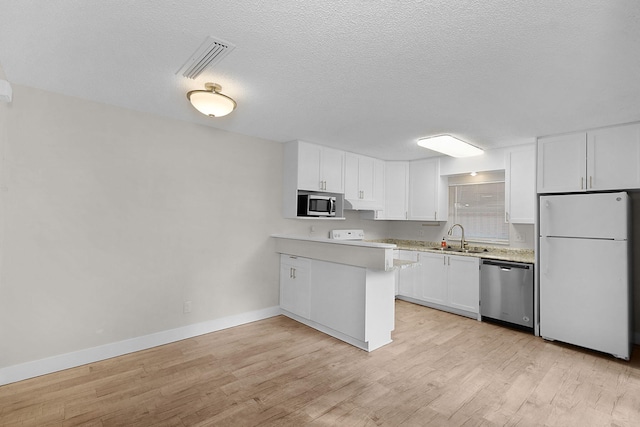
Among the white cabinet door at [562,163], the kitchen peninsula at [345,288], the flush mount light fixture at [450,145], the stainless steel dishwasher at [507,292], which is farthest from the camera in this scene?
the flush mount light fixture at [450,145]

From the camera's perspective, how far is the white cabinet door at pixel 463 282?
4.31 m

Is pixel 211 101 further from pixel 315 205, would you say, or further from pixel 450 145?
→ pixel 450 145

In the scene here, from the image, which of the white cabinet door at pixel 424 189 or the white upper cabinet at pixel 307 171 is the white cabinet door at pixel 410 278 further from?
the white upper cabinet at pixel 307 171

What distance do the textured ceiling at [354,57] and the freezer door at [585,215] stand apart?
834 mm

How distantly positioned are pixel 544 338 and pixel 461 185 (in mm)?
2585

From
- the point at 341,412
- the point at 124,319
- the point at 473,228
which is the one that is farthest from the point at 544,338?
the point at 124,319

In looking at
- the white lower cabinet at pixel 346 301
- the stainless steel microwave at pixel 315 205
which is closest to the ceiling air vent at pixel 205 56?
the stainless steel microwave at pixel 315 205

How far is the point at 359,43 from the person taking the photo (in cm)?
191

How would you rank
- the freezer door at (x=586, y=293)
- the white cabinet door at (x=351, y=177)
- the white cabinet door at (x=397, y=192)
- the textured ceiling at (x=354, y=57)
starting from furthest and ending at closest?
the white cabinet door at (x=397, y=192) → the white cabinet door at (x=351, y=177) → the freezer door at (x=586, y=293) → the textured ceiling at (x=354, y=57)

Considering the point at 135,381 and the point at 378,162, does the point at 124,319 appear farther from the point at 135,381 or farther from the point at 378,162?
the point at 378,162

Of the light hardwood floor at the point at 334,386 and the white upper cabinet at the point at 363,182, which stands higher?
the white upper cabinet at the point at 363,182

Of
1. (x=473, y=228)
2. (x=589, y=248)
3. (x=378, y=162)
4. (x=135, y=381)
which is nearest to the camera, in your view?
(x=135, y=381)

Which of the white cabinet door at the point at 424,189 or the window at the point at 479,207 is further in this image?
the white cabinet door at the point at 424,189

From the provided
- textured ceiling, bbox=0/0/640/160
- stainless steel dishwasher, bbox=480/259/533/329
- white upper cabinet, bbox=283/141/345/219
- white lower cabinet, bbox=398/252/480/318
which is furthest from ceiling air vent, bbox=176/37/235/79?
stainless steel dishwasher, bbox=480/259/533/329
